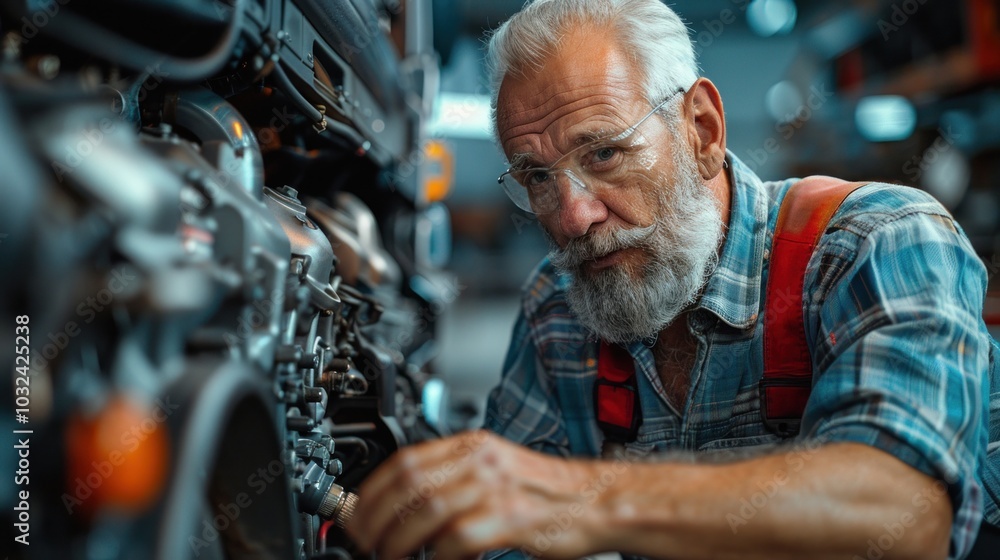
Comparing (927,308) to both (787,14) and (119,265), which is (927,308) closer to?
(119,265)

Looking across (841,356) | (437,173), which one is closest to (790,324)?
(841,356)

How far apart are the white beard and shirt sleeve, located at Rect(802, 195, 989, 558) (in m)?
0.24

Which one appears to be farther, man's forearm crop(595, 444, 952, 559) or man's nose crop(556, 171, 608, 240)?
man's nose crop(556, 171, 608, 240)

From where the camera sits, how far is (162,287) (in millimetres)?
579

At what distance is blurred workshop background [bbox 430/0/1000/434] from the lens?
14.8 ft

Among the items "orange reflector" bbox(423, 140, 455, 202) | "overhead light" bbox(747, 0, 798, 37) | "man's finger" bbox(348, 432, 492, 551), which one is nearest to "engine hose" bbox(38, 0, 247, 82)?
"man's finger" bbox(348, 432, 492, 551)

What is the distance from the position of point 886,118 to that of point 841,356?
5407 millimetres

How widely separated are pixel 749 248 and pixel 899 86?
5.15 m

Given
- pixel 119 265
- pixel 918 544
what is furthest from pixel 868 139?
pixel 119 265

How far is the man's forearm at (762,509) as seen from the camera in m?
0.67

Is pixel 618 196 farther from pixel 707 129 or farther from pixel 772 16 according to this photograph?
pixel 772 16

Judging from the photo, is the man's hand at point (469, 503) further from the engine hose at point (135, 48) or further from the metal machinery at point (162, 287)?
the engine hose at point (135, 48)

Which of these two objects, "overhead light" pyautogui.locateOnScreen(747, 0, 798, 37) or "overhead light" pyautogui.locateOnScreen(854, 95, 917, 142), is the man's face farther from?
"overhead light" pyautogui.locateOnScreen(747, 0, 798, 37)

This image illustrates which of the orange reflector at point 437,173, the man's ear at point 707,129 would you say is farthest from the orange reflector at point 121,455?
the orange reflector at point 437,173
